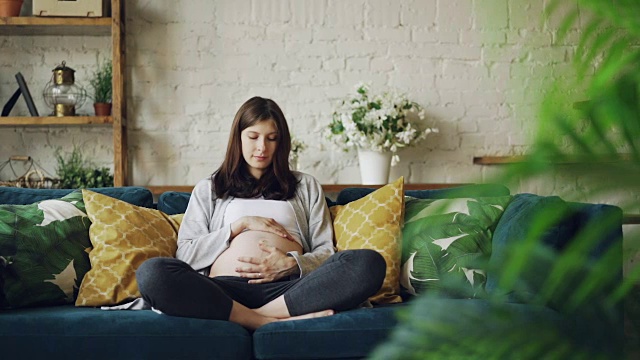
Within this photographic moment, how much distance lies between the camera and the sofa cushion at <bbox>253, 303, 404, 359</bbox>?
95.3 inches

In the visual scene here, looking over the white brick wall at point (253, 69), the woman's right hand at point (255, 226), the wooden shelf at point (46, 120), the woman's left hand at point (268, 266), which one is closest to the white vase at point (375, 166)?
the white brick wall at point (253, 69)

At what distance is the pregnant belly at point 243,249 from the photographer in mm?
2863

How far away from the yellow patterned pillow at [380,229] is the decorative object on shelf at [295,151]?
2.62ft

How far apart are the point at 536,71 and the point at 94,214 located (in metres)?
2.79

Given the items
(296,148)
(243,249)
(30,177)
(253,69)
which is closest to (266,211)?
(243,249)

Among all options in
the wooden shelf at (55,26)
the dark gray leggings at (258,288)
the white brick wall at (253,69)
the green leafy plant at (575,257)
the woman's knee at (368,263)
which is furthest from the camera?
the white brick wall at (253,69)

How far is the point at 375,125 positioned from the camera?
3797mm

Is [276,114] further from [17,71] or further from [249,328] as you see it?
[17,71]

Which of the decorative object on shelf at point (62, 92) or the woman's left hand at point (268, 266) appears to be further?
the decorative object on shelf at point (62, 92)

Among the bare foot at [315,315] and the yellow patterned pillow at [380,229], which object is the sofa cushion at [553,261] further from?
the yellow patterned pillow at [380,229]

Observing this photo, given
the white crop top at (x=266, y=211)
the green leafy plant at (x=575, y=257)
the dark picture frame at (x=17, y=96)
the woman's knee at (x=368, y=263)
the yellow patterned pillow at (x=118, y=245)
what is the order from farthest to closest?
the dark picture frame at (x=17, y=96), the white crop top at (x=266, y=211), the yellow patterned pillow at (x=118, y=245), the woman's knee at (x=368, y=263), the green leafy plant at (x=575, y=257)

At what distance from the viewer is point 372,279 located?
2629mm

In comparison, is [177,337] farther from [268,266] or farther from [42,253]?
[42,253]

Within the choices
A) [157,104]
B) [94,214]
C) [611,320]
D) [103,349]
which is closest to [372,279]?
[103,349]
